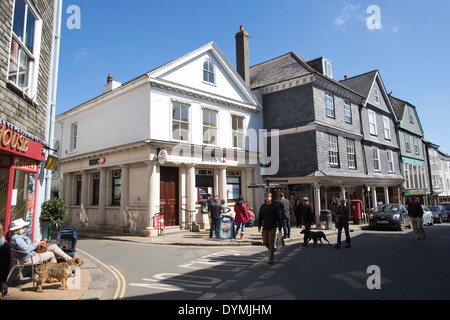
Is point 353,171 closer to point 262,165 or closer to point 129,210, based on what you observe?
point 262,165

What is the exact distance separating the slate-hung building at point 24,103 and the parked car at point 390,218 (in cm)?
1654

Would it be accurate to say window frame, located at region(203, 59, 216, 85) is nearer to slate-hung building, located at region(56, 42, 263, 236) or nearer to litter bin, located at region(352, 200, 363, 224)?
slate-hung building, located at region(56, 42, 263, 236)

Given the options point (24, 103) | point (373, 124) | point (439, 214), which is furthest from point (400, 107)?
point (24, 103)

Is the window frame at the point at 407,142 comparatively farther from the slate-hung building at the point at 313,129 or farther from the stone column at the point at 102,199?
the stone column at the point at 102,199

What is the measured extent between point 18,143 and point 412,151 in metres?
35.0

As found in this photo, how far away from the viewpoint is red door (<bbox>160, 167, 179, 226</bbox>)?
1548 cm

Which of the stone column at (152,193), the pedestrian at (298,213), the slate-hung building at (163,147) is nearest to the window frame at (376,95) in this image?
the slate-hung building at (163,147)

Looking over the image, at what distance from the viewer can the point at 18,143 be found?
7043mm

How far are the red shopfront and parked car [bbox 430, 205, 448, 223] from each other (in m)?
27.3

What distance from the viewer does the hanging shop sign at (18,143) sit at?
635 centimetres

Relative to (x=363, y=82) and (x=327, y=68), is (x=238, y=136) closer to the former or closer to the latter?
(x=327, y=68)

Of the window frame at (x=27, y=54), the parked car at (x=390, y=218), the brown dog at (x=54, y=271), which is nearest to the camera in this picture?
the brown dog at (x=54, y=271)

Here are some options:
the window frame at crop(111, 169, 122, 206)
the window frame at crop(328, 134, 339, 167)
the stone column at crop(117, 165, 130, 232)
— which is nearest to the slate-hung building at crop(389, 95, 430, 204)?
the window frame at crop(328, 134, 339, 167)
